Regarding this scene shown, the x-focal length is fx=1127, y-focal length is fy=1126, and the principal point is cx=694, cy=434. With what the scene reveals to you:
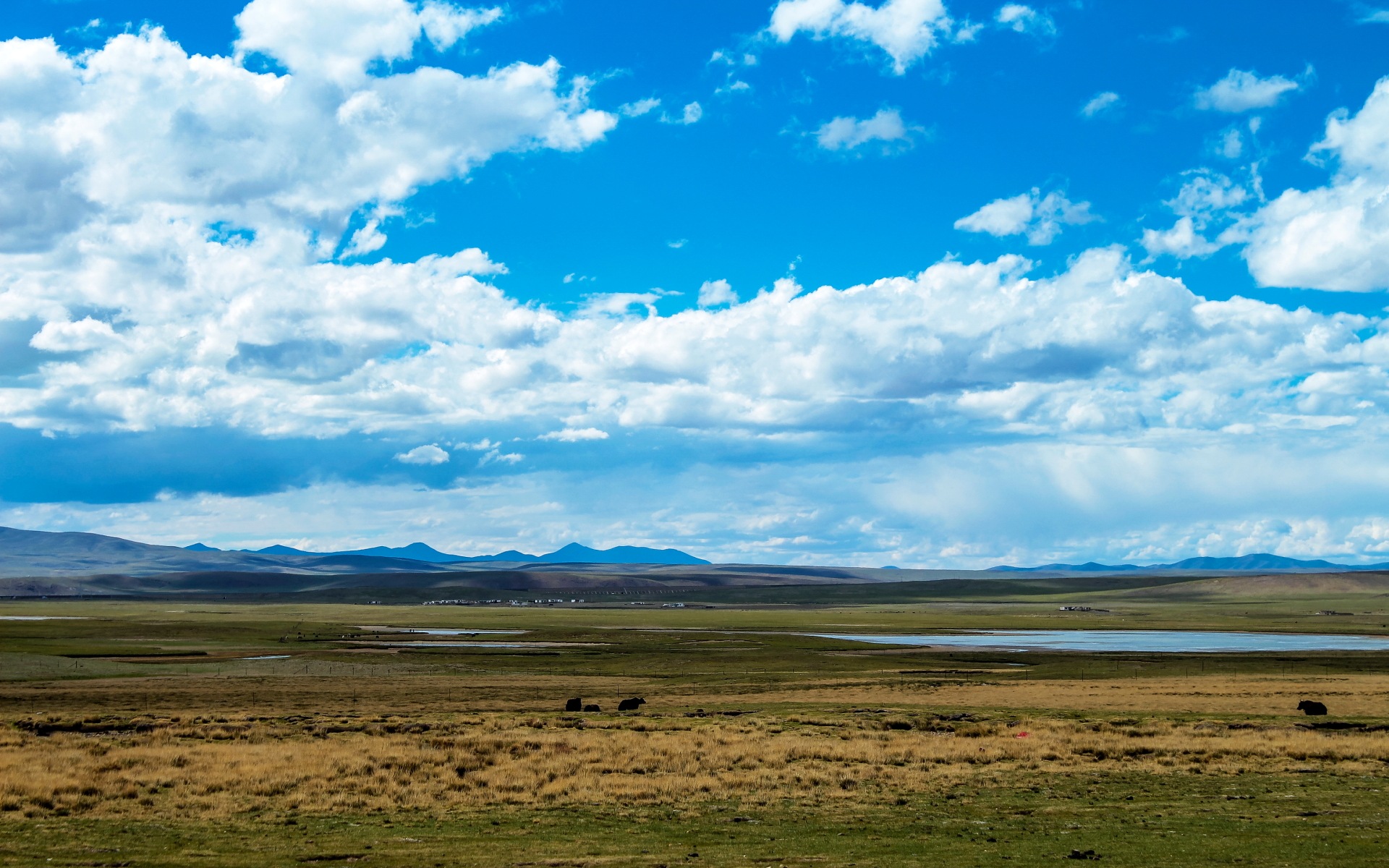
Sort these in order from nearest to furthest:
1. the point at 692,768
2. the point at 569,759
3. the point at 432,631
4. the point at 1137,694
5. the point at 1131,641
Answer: the point at 692,768, the point at 569,759, the point at 1137,694, the point at 1131,641, the point at 432,631

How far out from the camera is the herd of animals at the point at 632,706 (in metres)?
43.1

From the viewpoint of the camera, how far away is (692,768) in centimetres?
2980

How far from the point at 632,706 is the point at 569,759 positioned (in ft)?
52.0

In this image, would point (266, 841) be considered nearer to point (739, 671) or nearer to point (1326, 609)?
point (739, 671)

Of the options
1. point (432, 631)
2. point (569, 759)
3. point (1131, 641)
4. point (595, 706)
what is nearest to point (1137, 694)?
point (595, 706)

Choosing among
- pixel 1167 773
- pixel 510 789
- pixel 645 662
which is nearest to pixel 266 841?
pixel 510 789

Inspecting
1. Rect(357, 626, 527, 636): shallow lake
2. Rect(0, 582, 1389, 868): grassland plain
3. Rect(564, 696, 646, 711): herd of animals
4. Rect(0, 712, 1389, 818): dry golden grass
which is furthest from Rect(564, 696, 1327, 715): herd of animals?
Rect(357, 626, 527, 636): shallow lake

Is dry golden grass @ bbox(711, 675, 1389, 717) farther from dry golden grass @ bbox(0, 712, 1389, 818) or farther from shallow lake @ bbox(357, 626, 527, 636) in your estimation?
shallow lake @ bbox(357, 626, 527, 636)

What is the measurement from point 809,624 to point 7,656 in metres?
94.3

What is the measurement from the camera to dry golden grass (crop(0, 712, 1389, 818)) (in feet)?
84.6

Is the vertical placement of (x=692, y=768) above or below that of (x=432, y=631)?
above

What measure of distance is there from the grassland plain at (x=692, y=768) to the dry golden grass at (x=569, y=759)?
14cm

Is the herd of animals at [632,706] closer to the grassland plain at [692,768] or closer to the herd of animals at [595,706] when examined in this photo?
the herd of animals at [595,706]

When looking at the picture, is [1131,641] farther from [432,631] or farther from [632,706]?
[632,706]
